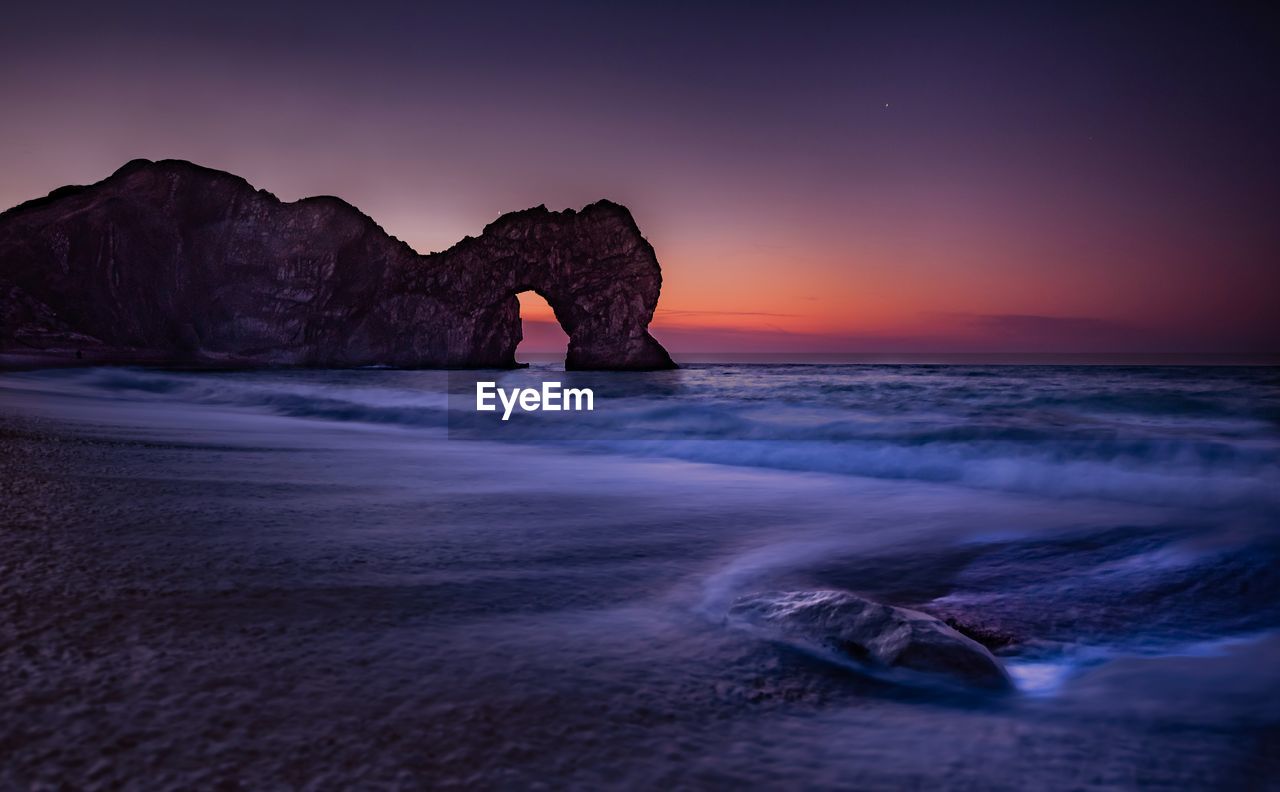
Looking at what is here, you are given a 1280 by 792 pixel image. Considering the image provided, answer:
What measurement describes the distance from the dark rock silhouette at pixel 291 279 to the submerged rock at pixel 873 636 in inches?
3159

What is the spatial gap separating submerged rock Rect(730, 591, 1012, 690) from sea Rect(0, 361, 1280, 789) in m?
0.08

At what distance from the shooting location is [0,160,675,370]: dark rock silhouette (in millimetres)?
81688

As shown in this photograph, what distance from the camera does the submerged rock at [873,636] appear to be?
2.25 metres

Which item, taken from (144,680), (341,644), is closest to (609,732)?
(341,644)

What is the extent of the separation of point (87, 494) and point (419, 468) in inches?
120

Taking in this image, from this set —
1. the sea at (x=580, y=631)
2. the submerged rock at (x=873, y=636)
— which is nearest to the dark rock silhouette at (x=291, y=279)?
the sea at (x=580, y=631)

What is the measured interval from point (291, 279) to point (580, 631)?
106m

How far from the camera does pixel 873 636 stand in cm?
242

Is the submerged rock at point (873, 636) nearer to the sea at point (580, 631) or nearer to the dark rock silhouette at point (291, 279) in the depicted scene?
the sea at point (580, 631)

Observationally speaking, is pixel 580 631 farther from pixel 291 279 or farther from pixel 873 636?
pixel 291 279

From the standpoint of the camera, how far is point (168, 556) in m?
2.99

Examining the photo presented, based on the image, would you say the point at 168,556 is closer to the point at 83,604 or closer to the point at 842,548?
the point at 83,604

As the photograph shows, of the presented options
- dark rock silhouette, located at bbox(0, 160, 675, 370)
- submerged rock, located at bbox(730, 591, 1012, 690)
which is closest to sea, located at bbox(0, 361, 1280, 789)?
submerged rock, located at bbox(730, 591, 1012, 690)

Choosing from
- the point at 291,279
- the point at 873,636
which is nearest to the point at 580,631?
the point at 873,636
